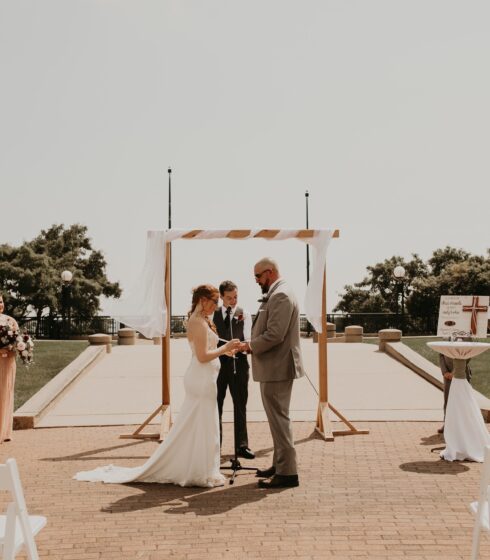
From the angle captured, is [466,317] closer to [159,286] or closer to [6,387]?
[159,286]

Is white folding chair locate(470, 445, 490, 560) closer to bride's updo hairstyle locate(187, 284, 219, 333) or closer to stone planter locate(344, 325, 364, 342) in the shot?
bride's updo hairstyle locate(187, 284, 219, 333)

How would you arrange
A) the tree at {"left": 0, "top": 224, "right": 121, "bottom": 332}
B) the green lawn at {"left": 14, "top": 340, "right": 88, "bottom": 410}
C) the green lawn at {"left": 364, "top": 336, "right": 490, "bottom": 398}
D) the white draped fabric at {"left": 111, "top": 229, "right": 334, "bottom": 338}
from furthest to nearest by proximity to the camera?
the tree at {"left": 0, "top": 224, "right": 121, "bottom": 332}
the green lawn at {"left": 14, "top": 340, "right": 88, "bottom": 410}
the green lawn at {"left": 364, "top": 336, "right": 490, "bottom": 398}
the white draped fabric at {"left": 111, "top": 229, "right": 334, "bottom": 338}

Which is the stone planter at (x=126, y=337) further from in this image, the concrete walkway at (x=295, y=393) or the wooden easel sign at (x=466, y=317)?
the wooden easel sign at (x=466, y=317)

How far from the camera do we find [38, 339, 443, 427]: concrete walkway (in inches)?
511

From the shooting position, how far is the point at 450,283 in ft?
152

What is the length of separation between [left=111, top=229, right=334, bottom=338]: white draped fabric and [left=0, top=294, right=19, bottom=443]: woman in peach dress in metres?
1.82

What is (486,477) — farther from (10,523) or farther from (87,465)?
(87,465)

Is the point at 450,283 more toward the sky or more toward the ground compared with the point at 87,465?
more toward the sky

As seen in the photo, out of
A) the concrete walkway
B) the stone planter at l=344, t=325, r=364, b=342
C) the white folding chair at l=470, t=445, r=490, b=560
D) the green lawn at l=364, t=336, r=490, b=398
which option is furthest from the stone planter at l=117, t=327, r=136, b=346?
the white folding chair at l=470, t=445, r=490, b=560

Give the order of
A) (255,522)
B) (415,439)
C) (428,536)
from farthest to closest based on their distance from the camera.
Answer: (415,439) → (255,522) → (428,536)

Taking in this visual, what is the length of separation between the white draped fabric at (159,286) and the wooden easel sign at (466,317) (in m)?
1.86

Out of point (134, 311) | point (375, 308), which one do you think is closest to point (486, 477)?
point (134, 311)

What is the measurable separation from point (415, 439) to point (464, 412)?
1.40 m

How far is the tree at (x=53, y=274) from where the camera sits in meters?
44.1
